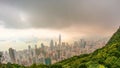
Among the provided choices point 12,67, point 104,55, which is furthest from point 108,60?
point 12,67

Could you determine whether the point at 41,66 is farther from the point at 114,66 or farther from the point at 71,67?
the point at 114,66

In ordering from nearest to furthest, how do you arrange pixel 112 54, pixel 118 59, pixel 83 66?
pixel 83 66 → pixel 118 59 → pixel 112 54

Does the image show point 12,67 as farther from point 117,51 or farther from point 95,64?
point 117,51

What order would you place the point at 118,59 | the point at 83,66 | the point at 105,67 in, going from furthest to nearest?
the point at 118,59, the point at 83,66, the point at 105,67

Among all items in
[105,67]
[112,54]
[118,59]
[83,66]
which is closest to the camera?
[105,67]

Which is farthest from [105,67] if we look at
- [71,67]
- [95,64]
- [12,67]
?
[12,67]

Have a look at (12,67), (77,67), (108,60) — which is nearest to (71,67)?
(77,67)

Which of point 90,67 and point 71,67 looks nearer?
point 90,67

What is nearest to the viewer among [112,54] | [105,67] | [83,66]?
[105,67]

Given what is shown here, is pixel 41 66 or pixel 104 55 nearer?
pixel 41 66
